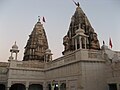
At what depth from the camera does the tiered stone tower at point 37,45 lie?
101ft

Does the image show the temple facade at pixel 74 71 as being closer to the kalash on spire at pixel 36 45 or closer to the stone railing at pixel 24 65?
the stone railing at pixel 24 65

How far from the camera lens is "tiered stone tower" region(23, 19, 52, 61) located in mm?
30750

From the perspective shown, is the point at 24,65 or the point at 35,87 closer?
the point at 24,65

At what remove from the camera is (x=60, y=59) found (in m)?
13.6

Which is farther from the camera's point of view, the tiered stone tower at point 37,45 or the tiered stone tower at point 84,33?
the tiered stone tower at point 37,45

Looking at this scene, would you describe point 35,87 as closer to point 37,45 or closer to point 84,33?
point 84,33

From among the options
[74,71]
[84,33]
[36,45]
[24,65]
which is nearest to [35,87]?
[24,65]

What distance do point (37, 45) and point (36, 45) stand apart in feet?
0.71

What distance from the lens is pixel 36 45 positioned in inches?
1240

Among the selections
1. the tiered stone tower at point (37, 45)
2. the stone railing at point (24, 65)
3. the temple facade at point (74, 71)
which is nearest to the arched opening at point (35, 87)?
the temple facade at point (74, 71)

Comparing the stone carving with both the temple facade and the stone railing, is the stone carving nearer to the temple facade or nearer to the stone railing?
the temple facade

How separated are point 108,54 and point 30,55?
22.2 metres

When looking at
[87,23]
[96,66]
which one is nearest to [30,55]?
[87,23]

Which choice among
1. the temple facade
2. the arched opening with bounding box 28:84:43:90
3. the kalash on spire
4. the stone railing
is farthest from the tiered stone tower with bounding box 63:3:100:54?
the arched opening with bounding box 28:84:43:90
